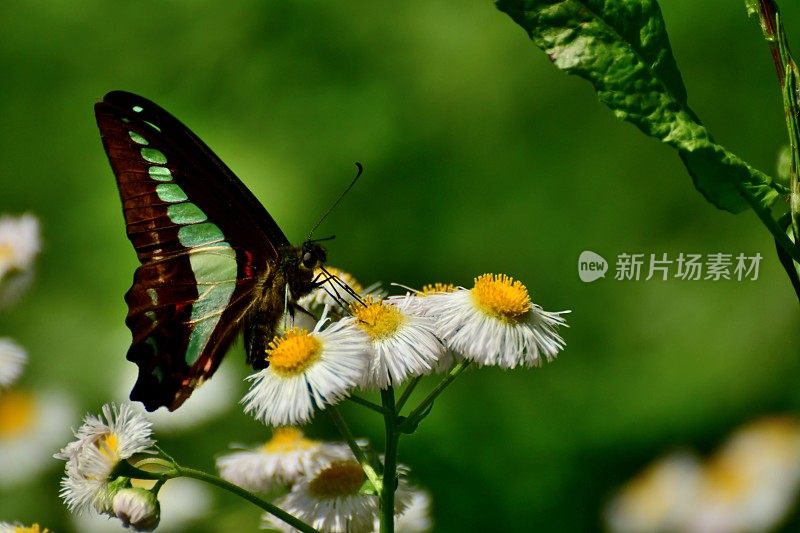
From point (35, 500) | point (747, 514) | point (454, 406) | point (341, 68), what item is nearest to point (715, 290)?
point (747, 514)

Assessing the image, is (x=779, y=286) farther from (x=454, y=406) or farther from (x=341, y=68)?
(x=341, y=68)

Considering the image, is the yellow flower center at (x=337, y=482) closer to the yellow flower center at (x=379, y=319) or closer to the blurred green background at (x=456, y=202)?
the yellow flower center at (x=379, y=319)

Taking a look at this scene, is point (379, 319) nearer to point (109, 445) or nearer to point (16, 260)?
point (109, 445)

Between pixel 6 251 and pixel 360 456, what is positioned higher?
pixel 6 251

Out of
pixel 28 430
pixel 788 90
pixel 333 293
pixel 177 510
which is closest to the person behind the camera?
pixel 788 90

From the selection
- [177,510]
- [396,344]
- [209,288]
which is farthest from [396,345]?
[177,510]

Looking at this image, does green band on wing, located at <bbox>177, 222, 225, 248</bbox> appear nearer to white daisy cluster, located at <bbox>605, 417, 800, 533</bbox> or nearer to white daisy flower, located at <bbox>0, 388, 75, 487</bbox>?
white daisy flower, located at <bbox>0, 388, 75, 487</bbox>

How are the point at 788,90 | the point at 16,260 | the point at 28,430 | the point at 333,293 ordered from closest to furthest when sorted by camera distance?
the point at 788,90, the point at 333,293, the point at 16,260, the point at 28,430

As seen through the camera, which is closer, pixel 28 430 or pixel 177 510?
pixel 177 510
